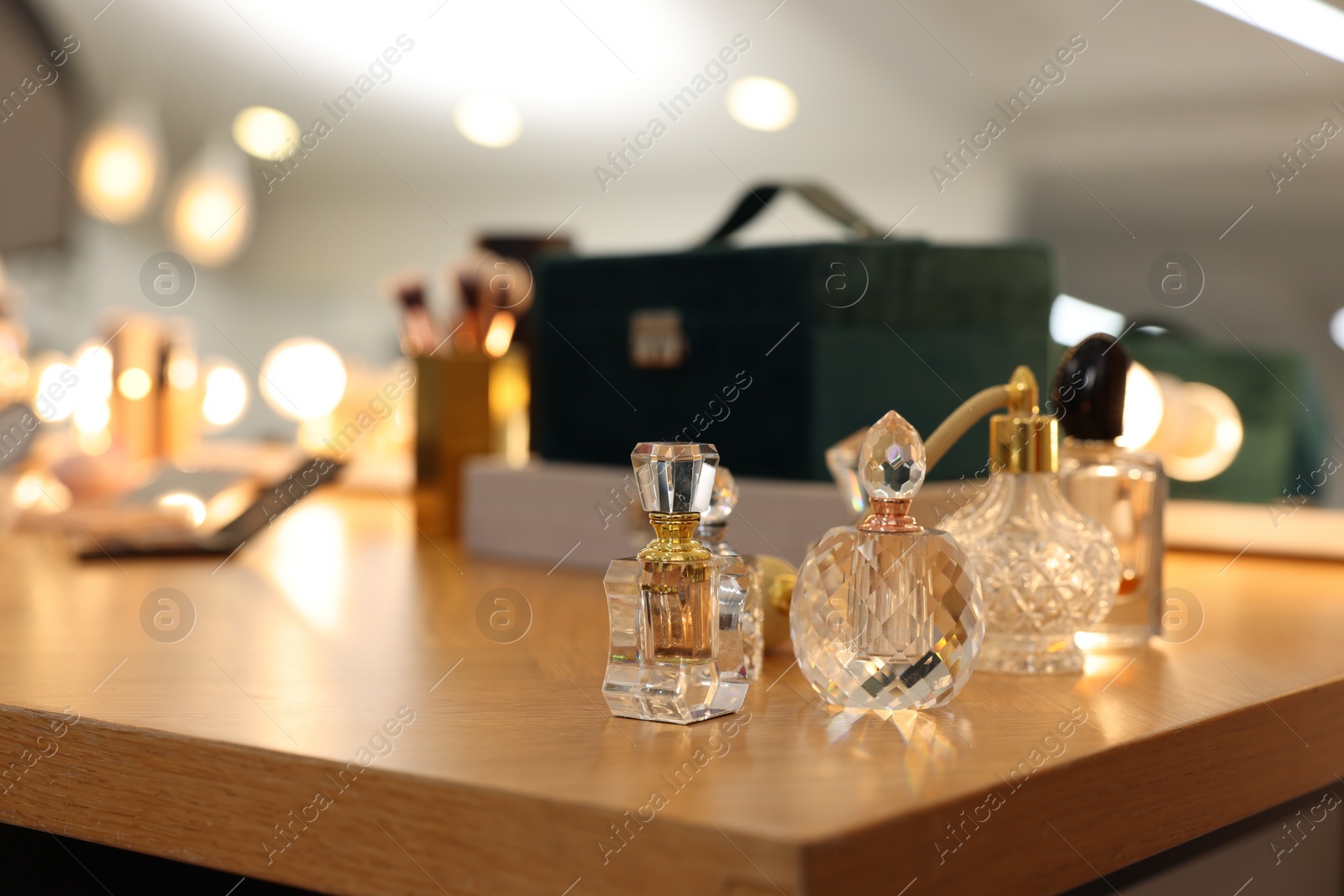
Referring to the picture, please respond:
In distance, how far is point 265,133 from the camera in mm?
2367

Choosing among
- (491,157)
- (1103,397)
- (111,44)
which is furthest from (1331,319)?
(111,44)

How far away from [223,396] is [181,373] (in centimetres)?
56

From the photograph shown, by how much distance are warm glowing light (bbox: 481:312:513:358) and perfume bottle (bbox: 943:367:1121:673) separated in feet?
2.34

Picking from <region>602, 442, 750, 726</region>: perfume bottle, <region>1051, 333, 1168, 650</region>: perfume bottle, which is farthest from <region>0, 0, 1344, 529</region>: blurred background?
<region>602, 442, 750, 726</region>: perfume bottle

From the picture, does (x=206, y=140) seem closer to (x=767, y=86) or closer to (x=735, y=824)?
(x=767, y=86)

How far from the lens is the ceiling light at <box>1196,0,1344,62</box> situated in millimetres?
1152

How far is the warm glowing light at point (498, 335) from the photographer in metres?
1.27

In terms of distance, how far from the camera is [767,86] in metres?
1.79

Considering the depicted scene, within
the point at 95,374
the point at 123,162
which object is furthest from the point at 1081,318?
the point at 123,162

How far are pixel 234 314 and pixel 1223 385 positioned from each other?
1819 millimetres

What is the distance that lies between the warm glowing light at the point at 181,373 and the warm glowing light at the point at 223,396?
391mm

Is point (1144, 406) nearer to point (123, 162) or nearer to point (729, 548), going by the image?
point (729, 548)

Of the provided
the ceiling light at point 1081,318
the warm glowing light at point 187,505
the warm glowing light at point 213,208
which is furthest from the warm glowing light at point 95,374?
the ceiling light at point 1081,318

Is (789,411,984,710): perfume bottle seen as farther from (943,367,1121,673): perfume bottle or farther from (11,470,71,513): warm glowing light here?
(11,470,71,513): warm glowing light
